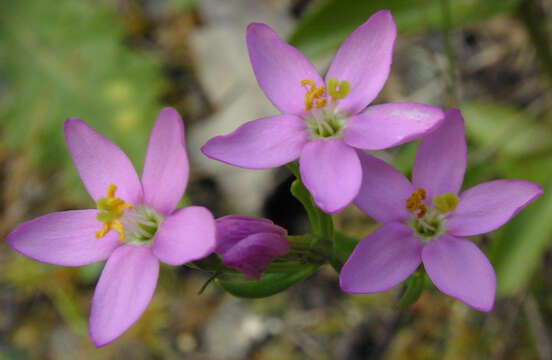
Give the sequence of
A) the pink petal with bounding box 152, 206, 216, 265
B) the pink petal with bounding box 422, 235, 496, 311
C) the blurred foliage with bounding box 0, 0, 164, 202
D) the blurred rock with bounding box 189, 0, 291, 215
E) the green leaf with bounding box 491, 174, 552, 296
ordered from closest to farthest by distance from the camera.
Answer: the pink petal with bounding box 152, 206, 216, 265 < the pink petal with bounding box 422, 235, 496, 311 < the green leaf with bounding box 491, 174, 552, 296 < the blurred rock with bounding box 189, 0, 291, 215 < the blurred foliage with bounding box 0, 0, 164, 202

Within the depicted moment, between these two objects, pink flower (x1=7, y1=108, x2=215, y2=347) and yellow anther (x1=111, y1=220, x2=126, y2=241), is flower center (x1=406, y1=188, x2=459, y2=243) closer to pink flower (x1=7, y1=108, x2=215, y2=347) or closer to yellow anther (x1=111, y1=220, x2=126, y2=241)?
pink flower (x1=7, y1=108, x2=215, y2=347)

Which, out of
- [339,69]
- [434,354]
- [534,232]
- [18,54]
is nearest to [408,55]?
[534,232]

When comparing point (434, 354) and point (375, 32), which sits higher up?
point (375, 32)

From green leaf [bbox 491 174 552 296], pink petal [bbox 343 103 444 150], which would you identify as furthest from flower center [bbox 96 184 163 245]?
green leaf [bbox 491 174 552 296]

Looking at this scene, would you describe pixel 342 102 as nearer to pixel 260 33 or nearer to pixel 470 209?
pixel 260 33

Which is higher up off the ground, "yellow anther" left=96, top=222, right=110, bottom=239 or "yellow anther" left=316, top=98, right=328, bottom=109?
"yellow anther" left=316, top=98, right=328, bottom=109

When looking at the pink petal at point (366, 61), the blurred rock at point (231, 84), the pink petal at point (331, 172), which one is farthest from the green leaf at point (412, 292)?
the blurred rock at point (231, 84)
